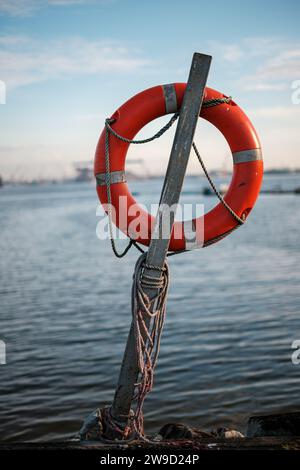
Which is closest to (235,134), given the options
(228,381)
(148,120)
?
(148,120)

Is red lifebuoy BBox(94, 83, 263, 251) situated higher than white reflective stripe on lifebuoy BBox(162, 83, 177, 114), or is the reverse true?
white reflective stripe on lifebuoy BBox(162, 83, 177, 114)

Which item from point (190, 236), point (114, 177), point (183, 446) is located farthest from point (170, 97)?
point (183, 446)

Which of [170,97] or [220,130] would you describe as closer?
[170,97]

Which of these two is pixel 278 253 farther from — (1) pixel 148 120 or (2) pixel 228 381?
(1) pixel 148 120

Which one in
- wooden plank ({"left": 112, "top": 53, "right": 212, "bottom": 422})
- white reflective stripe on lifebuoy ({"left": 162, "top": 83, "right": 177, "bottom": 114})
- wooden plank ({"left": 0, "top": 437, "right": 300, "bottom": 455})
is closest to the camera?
wooden plank ({"left": 0, "top": 437, "right": 300, "bottom": 455})

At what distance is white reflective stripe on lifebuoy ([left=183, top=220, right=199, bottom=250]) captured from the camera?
10.6ft

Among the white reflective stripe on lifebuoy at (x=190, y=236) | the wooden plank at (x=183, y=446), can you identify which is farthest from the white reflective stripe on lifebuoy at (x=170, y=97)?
the wooden plank at (x=183, y=446)

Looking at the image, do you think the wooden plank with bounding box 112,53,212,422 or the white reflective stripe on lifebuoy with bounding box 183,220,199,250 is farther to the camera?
the white reflective stripe on lifebuoy with bounding box 183,220,199,250

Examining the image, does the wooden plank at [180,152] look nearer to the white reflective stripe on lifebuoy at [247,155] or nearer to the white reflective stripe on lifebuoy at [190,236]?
the white reflective stripe on lifebuoy at [190,236]

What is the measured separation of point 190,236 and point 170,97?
815 mm

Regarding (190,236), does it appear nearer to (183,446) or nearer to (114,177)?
(114,177)

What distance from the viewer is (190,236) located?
3252mm

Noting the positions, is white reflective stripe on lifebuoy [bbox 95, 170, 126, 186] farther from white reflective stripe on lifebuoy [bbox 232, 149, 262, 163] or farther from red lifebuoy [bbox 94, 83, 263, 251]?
white reflective stripe on lifebuoy [bbox 232, 149, 262, 163]

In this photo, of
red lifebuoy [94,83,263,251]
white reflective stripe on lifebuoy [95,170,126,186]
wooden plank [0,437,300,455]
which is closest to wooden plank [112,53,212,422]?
red lifebuoy [94,83,263,251]
